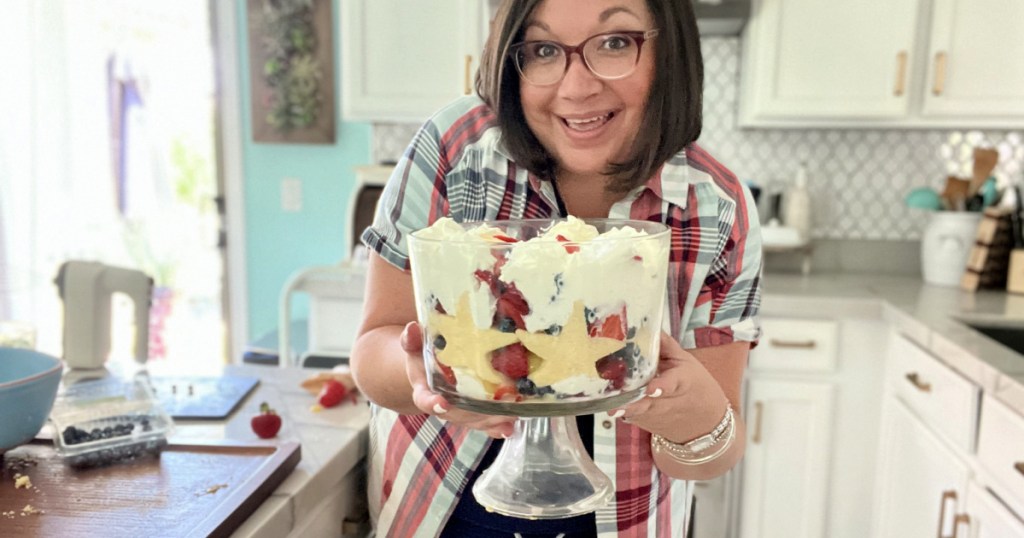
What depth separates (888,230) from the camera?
7.72ft

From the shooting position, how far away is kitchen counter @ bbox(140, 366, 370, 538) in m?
0.73

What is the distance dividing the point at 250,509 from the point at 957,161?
2351mm

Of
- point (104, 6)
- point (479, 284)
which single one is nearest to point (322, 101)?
point (104, 6)

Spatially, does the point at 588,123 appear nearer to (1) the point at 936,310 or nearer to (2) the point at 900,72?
(1) the point at 936,310

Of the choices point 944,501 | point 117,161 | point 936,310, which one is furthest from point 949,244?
point 117,161

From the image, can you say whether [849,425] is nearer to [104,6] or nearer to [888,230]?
[888,230]

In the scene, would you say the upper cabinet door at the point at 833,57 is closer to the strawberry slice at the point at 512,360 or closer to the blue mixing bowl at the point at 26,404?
the strawberry slice at the point at 512,360

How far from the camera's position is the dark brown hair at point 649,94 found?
2.44 ft

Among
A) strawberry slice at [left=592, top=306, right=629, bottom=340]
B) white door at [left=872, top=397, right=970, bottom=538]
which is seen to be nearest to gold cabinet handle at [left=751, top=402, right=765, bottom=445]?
white door at [left=872, top=397, right=970, bottom=538]

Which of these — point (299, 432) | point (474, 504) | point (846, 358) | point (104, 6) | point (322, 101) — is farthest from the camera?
point (104, 6)

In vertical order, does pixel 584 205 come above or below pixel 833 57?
below

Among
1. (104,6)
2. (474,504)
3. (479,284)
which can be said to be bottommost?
(474,504)

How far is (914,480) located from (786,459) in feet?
1.14

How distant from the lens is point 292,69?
2.58 meters
